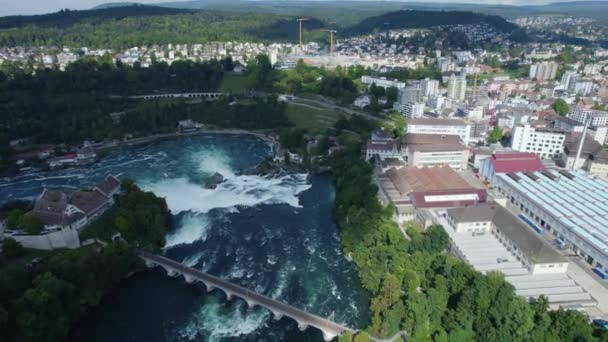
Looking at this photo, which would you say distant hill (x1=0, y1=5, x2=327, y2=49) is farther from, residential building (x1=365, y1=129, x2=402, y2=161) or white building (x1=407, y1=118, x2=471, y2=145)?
residential building (x1=365, y1=129, x2=402, y2=161)

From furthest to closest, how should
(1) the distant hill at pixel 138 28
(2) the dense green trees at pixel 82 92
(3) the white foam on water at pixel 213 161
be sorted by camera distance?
(1) the distant hill at pixel 138 28 < (2) the dense green trees at pixel 82 92 < (3) the white foam on water at pixel 213 161

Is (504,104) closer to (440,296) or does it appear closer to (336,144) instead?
(336,144)

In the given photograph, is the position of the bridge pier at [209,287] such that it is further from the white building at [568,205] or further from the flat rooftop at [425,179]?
the white building at [568,205]

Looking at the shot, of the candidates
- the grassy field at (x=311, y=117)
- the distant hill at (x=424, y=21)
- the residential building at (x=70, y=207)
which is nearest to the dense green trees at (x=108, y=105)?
the grassy field at (x=311, y=117)

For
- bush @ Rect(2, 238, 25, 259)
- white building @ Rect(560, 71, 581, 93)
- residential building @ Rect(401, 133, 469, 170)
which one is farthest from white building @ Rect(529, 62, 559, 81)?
bush @ Rect(2, 238, 25, 259)

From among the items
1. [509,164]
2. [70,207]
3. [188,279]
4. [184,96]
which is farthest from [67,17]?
[509,164]

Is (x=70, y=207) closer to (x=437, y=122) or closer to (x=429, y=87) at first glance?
(x=437, y=122)
